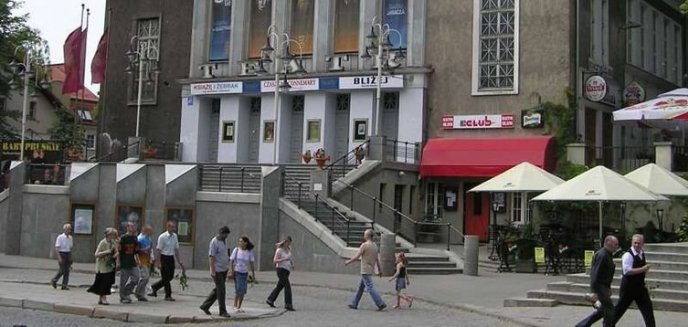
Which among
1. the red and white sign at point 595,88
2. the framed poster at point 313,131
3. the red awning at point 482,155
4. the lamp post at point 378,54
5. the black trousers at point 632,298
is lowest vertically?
the black trousers at point 632,298

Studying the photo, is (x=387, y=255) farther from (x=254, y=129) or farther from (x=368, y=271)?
(x=254, y=129)

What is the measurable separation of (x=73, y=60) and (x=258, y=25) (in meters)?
9.40

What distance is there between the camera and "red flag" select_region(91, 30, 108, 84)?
44125 millimetres

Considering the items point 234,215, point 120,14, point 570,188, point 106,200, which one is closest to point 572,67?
point 570,188

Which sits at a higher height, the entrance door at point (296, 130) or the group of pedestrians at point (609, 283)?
the entrance door at point (296, 130)

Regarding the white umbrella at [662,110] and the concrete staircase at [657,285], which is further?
the white umbrella at [662,110]

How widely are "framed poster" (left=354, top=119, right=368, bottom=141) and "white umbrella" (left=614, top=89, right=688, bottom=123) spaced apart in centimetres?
1078

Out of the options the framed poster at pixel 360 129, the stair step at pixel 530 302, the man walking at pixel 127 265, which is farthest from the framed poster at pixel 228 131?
the stair step at pixel 530 302

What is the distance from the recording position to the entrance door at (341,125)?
3744 cm

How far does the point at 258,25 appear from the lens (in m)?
40.0

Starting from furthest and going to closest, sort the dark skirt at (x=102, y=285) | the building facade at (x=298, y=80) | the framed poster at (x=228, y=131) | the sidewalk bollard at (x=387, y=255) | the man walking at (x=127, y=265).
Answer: the framed poster at (x=228, y=131), the building facade at (x=298, y=80), the sidewalk bollard at (x=387, y=255), the man walking at (x=127, y=265), the dark skirt at (x=102, y=285)

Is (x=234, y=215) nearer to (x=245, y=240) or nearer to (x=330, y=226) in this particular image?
(x=330, y=226)

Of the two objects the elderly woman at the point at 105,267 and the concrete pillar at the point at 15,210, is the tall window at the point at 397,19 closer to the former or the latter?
the concrete pillar at the point at 15,210

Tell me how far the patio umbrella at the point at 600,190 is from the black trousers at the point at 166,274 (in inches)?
413
